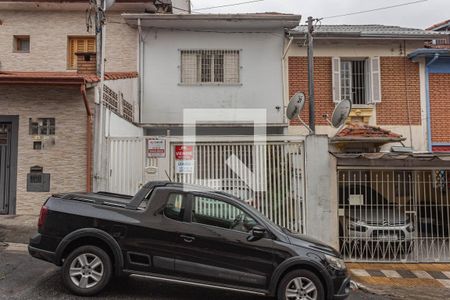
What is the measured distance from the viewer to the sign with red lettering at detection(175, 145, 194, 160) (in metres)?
8.46

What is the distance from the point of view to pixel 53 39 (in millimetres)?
13141

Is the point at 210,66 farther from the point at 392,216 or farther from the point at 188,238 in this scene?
the point at 188,238

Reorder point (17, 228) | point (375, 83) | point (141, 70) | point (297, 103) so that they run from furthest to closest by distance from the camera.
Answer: point (375, 83) → point (141, 70) → point (297, 103) → point (17, 228)

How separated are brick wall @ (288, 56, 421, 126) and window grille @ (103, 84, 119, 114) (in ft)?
19.4

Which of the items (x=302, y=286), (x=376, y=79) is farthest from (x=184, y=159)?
(x=376, y=79)

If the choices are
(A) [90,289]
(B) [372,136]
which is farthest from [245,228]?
(B) [372,136]

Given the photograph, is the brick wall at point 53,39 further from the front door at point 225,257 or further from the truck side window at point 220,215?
the front door at point 225,257

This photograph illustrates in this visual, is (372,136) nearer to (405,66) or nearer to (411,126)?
(411,126)

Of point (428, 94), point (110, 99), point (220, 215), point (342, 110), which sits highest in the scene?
point (428, 94)

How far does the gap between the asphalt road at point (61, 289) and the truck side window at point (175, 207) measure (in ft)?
3.82

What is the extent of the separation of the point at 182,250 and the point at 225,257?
574 mm

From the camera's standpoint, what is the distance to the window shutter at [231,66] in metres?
13.1

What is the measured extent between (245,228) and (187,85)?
27.8 ft

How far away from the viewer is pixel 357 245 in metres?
8.51
